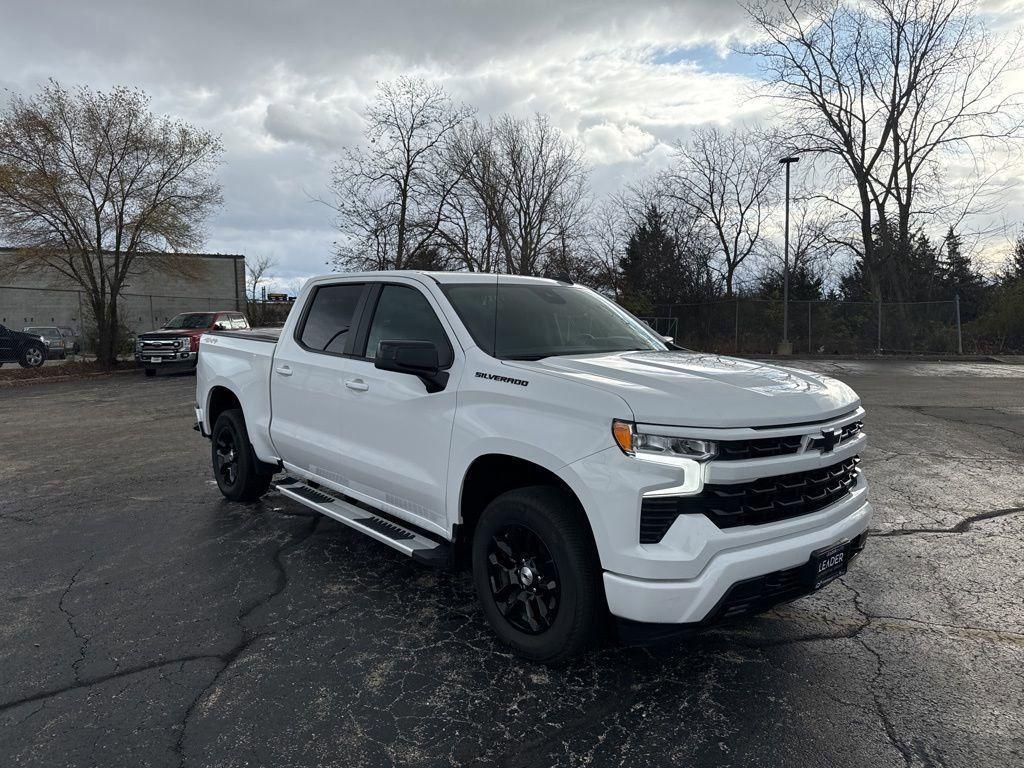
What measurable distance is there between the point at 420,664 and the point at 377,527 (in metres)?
0.96

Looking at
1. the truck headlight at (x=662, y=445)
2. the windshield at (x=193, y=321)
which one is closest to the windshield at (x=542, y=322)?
the truck headlight at (x=662, y=445)

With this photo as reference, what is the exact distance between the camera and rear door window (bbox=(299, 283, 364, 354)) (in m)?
4.56

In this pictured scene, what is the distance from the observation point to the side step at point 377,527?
11.6ft

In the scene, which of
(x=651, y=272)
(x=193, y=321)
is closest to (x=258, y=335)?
(x=193, y=321)

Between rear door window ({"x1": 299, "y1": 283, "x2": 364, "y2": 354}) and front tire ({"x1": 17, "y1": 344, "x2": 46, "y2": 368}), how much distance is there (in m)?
20.0

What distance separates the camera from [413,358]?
338cm

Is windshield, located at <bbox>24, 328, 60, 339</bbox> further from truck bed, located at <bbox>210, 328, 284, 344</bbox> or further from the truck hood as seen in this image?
the truck hood

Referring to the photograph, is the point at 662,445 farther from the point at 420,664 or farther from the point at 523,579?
the point at 420,664

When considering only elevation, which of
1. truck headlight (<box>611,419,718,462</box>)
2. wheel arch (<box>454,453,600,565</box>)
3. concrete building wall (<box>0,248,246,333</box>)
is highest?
concrete building wall (<box>0,248,246,333</box>)

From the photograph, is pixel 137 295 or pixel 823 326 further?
pixel 137 295

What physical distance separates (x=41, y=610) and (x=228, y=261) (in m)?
44.6

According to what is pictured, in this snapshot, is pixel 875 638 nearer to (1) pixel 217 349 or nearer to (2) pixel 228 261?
(1) pixel 217 349

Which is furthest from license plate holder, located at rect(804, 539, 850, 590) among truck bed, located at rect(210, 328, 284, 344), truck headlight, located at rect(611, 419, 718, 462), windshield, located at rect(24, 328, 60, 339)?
windshield, located at rect(24, 328, 60, 339)

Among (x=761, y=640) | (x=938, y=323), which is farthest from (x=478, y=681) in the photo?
(x=938, y=323)
